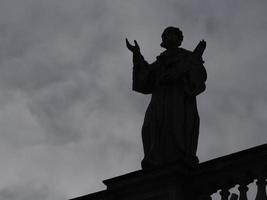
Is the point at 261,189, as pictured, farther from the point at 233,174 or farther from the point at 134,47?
the point at 134,47

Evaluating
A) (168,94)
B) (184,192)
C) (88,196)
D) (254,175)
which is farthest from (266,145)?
(88,196)

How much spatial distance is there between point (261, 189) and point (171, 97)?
282 centimetres

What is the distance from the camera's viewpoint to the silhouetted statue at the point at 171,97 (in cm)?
1469

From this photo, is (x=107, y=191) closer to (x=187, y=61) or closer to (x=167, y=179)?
(x=167, y=179)

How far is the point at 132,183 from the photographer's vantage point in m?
14.5

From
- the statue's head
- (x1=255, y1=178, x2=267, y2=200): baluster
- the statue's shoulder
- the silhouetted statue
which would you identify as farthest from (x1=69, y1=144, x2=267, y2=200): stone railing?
the statue's head

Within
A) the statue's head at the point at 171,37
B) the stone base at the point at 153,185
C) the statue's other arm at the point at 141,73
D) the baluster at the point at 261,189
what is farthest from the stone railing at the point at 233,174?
the statue's head at the point at 171,37

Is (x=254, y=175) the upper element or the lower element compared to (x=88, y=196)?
lower

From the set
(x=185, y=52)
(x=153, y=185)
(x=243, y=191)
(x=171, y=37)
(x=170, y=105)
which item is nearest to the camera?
(x=243, y=191)

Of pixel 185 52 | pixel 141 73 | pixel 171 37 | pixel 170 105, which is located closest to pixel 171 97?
pixel 170 105

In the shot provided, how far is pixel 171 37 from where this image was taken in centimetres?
1600

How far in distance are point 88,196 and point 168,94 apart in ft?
7.70

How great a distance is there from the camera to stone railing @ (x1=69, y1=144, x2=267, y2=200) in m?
13.4

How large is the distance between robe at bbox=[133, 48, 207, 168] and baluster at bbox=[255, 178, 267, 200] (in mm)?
1524
